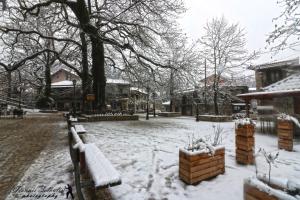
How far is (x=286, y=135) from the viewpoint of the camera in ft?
27.4

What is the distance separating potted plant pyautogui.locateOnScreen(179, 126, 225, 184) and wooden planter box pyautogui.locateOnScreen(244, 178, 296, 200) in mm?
1790

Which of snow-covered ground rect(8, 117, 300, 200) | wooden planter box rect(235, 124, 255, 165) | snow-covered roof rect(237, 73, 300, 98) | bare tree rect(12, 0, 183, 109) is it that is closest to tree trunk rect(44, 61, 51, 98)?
bare tree rect(12, 0, 183, 109)

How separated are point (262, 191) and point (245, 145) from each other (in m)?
3.69

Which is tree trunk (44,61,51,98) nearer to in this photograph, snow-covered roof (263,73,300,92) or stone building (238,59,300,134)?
stone building (238,59,300,134)

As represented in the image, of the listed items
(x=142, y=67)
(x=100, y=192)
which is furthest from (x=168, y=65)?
(x=100, y=192)

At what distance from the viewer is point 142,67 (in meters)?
20.1

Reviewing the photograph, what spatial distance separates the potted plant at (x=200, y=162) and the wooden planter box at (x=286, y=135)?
4.25 metres

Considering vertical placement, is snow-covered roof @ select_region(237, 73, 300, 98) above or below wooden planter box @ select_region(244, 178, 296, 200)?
above

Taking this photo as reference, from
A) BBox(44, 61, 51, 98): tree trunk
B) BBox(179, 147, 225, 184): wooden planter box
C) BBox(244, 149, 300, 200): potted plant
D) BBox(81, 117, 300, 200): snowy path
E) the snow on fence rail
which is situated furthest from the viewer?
BBox(44, 61, 51, 98): tree trunk

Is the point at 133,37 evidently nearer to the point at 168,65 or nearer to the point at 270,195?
the point at 168,65

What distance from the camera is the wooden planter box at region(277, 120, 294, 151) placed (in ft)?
27.0

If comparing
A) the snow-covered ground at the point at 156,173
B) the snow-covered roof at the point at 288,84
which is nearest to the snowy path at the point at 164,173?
the snow-covered ground at the point at 156,173

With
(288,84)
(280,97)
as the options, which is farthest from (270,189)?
(280,97)

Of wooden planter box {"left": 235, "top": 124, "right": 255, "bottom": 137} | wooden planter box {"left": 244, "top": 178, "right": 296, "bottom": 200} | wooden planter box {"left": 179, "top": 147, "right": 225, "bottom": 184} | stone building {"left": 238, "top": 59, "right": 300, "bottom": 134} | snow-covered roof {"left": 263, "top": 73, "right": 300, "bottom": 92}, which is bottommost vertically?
wooden planter box {"left": 179, "top": 147, "right": 225, "bottom": 184}
